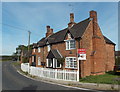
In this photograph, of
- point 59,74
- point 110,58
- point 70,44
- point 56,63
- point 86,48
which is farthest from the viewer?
point 110,58

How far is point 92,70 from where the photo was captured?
15.4 m

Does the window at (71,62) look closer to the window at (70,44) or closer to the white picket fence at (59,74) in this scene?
the window at (70,44)

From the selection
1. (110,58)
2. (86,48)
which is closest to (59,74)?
(86,48)

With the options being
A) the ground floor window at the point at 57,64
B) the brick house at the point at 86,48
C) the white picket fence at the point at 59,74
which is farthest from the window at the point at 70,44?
the white picket fence at the point at 59,74

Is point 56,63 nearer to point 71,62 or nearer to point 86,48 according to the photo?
point 71,62

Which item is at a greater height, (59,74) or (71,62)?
(71,62)

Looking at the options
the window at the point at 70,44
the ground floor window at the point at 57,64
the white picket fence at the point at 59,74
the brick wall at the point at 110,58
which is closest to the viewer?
the white picket fence at the point at 59,74

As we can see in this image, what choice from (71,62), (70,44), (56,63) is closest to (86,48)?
(70,44)

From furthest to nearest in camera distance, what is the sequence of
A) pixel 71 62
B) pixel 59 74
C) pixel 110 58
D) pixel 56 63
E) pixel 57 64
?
1. pixel 110 58
2. pixel 57 64
3. pixel 56 63
4. pixel 71 62
5. pixel 59 74

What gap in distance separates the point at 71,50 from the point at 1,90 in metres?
11.1

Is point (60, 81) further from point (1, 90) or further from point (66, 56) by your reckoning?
point (66, 56)

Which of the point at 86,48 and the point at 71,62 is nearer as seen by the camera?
the point at 86,48

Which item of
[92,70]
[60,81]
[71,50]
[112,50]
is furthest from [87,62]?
[112,50]

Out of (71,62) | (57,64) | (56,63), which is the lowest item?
(57,64)
